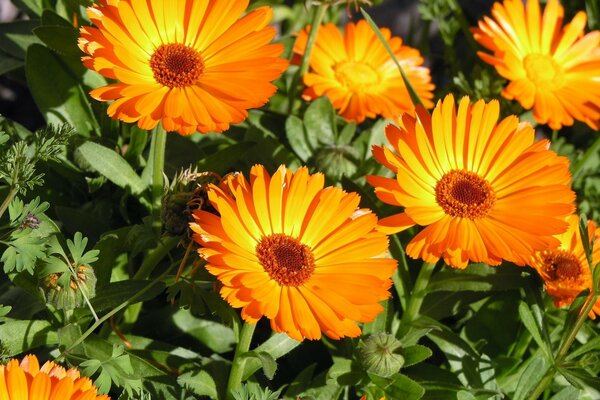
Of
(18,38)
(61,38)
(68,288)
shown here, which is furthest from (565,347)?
(18,38)

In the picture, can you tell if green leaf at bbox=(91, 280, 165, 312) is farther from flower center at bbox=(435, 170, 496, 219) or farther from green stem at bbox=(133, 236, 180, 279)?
flower center at bbox=(435, 170, 496, 219)

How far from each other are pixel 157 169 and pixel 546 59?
1251 millimetres

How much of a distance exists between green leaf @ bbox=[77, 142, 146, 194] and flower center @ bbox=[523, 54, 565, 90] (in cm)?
113

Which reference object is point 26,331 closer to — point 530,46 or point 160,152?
point 160,152

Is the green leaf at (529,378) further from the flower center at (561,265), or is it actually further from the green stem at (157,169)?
the green stem at (157,169)

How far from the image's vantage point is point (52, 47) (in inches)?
72.5

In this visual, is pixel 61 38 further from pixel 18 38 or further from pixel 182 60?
pixel 18 38

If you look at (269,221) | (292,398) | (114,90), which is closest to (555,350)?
(292,398)

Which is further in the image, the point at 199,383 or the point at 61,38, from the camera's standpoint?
the point at 61,38

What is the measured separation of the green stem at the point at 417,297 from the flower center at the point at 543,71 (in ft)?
Answer: 2.57

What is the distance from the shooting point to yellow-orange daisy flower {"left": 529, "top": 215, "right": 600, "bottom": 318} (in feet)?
5.77

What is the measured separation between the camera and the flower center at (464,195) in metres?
1.67

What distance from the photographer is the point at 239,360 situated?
1.61 metres

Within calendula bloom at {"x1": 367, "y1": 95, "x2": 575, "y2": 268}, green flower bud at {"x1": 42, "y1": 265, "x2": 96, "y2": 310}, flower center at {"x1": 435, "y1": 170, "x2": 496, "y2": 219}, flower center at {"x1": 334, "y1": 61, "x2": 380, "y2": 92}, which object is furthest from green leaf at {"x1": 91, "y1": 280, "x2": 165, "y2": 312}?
flower center at {"x1": 334, "y1": 61, "x2": 380, "y2": 92}
